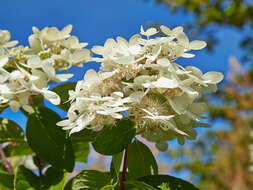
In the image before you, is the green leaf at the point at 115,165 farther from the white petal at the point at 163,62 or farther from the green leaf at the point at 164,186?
the white petal at the point at 163,62

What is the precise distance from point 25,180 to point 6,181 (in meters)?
0.04

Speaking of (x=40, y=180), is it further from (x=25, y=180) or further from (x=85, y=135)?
(x=85, y=135)

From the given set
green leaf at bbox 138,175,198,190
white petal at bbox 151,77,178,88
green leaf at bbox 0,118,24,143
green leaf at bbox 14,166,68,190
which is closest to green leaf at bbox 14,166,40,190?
green leaf at bbox 14,166,68,190

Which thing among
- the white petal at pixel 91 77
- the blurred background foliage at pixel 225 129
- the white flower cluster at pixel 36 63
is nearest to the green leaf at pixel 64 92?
the white flower cluster at pixel 36 63

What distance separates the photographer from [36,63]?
51 centimetres

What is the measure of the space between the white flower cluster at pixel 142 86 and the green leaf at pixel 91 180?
0.12m

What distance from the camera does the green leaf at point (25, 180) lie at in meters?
0.56

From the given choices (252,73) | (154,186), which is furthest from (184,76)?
(252,73)

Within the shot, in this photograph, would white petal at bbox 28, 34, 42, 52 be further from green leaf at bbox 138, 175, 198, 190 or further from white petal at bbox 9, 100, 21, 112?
green leaf at bbox 138, 175, 198, 190

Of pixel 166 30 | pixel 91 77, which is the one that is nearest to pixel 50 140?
pixel 91 77

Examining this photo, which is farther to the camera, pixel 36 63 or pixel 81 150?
pixel 81 150

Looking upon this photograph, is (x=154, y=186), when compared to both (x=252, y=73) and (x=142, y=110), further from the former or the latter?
(x=252, y=73)

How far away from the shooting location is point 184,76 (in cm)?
46

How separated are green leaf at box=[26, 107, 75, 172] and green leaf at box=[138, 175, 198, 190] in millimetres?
136
